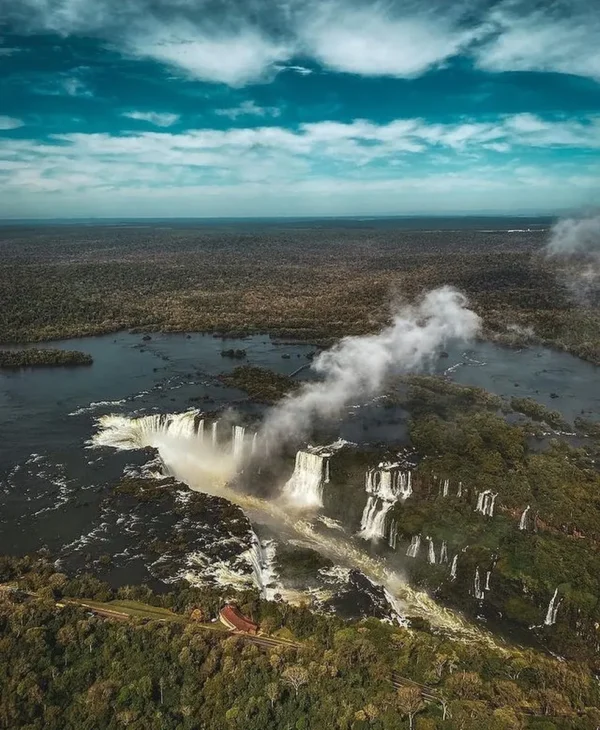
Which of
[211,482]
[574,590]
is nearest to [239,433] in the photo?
[211,482]

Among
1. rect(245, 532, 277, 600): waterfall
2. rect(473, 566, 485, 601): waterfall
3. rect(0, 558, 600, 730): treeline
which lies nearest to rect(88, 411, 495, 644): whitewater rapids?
rect(245, 532, 277, 600): waterfall

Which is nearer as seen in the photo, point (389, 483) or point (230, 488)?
point (389, 483)

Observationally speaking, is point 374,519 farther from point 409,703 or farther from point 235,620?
point 409,703

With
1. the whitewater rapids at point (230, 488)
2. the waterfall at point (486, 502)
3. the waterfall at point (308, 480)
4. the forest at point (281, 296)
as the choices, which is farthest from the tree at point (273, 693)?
the forest at point (281, 296)

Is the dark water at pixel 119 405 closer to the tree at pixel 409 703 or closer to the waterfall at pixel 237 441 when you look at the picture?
the waterfall at pixel 237 441

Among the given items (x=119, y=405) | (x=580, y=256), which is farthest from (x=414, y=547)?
(x=580, y=256)

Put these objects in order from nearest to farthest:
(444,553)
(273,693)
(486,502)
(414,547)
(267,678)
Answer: (273,693)
(267,678)
(444,553)
(414,547)
(486,502)

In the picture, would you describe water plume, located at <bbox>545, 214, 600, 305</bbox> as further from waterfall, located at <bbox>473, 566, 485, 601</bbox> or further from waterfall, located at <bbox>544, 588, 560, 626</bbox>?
waterfall, located at <bbox>544, 588, 560, 626</bbox>
